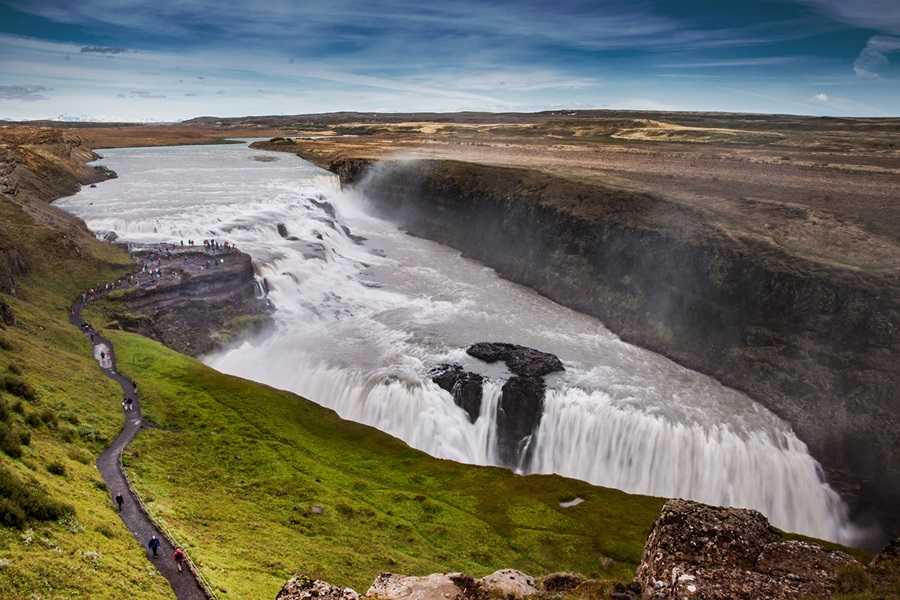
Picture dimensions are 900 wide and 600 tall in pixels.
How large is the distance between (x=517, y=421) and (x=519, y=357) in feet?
23.0

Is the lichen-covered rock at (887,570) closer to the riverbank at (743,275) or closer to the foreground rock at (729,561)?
the foreground rock at (729,561)

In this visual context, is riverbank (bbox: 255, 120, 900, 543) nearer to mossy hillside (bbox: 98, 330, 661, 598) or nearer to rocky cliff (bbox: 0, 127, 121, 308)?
mossy hillside (bbox: 98, 330, 661, 598)

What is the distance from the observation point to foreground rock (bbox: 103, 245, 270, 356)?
57875 mm

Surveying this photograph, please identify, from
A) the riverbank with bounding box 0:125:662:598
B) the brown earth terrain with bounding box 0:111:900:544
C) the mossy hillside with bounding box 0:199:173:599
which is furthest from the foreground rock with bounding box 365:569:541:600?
the brown earth terrain with bounding box 0:111:900:544

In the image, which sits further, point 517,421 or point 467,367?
point 467,367

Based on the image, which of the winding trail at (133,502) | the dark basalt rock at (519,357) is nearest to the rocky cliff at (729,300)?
the dark basalt rock at (519,357)

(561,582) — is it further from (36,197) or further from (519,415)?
(36,197)

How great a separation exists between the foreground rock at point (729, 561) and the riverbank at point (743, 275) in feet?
112

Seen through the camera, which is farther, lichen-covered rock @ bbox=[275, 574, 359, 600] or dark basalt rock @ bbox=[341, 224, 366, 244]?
dark basalt rock @ bbox=[341, 224, 366, 244]

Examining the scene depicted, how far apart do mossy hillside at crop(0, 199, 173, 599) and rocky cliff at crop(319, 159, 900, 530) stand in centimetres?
4743

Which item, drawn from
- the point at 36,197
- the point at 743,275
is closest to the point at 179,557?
the point at 743,275

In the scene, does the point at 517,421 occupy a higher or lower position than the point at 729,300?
lower

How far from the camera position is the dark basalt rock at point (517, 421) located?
151 ft

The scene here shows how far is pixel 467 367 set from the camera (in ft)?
167
